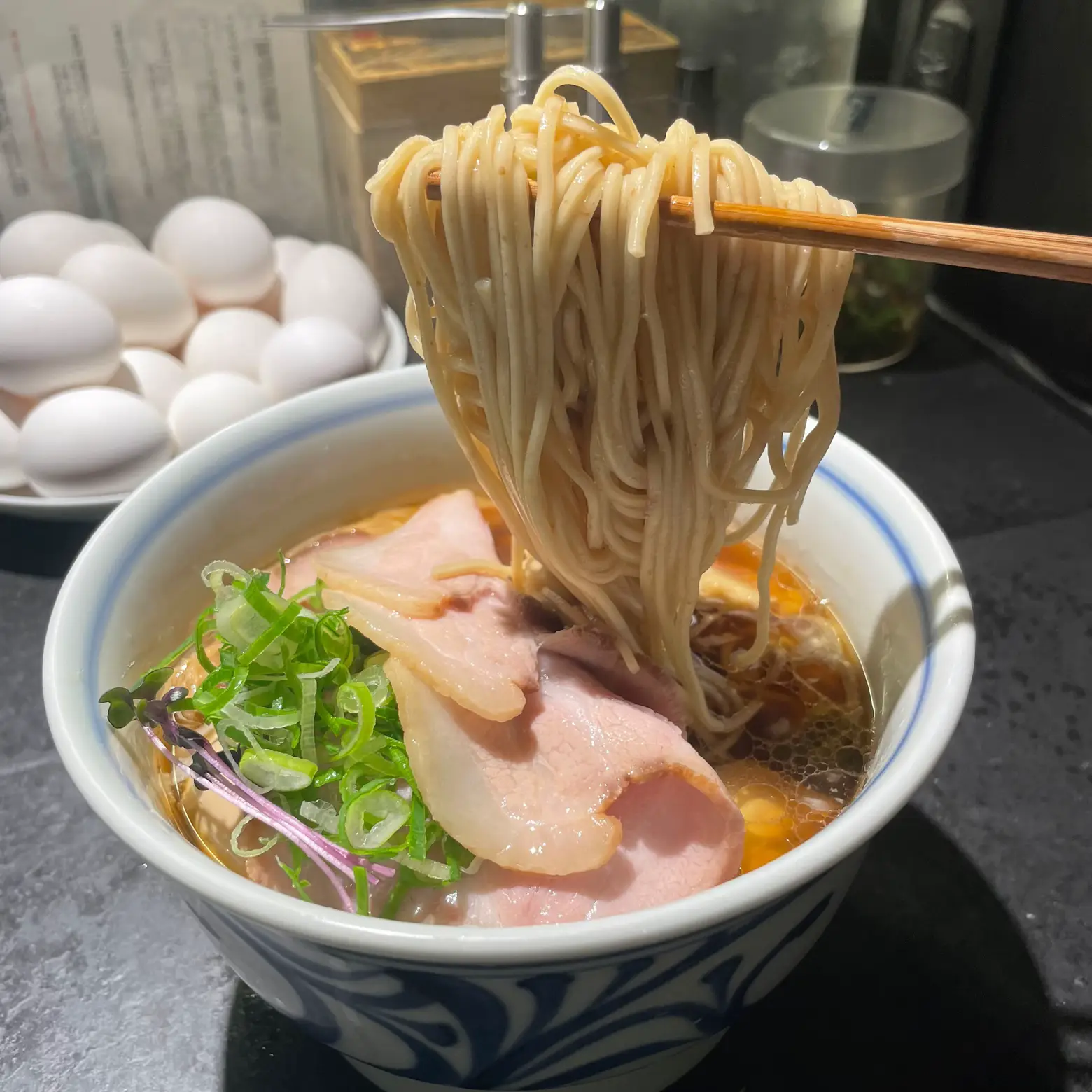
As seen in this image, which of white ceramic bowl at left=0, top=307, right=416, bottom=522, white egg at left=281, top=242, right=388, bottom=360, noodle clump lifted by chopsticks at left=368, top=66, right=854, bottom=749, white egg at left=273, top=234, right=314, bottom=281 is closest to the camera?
noodle clump lifted by chopsticks at left=368, top=66, right=854, bottom=749

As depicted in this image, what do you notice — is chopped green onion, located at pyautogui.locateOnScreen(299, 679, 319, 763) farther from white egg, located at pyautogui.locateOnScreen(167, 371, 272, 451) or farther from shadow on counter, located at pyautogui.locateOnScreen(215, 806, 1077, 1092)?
white egg, located at pyautogui.locateOnScreen(167, 371, 272, 451)

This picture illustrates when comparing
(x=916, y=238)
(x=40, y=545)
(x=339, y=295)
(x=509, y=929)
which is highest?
(x=916, y=238)

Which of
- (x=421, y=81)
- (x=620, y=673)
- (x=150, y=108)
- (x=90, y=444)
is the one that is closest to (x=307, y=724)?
(x=620, y=673)

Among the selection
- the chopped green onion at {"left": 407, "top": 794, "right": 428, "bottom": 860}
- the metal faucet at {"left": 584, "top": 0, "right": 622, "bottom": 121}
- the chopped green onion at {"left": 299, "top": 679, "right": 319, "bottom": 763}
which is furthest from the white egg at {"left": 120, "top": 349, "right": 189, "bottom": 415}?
the chopped green onion at {"left": 407, "top": 794, "right": 428, "bottom": 860}

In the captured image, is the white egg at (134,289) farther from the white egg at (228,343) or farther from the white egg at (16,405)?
the white egg at (16,405)

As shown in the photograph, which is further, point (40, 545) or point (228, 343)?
point (228, 343)

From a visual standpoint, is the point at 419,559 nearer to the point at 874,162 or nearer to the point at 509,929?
the point at 509,929

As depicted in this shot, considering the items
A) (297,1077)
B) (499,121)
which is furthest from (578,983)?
(499,121)
